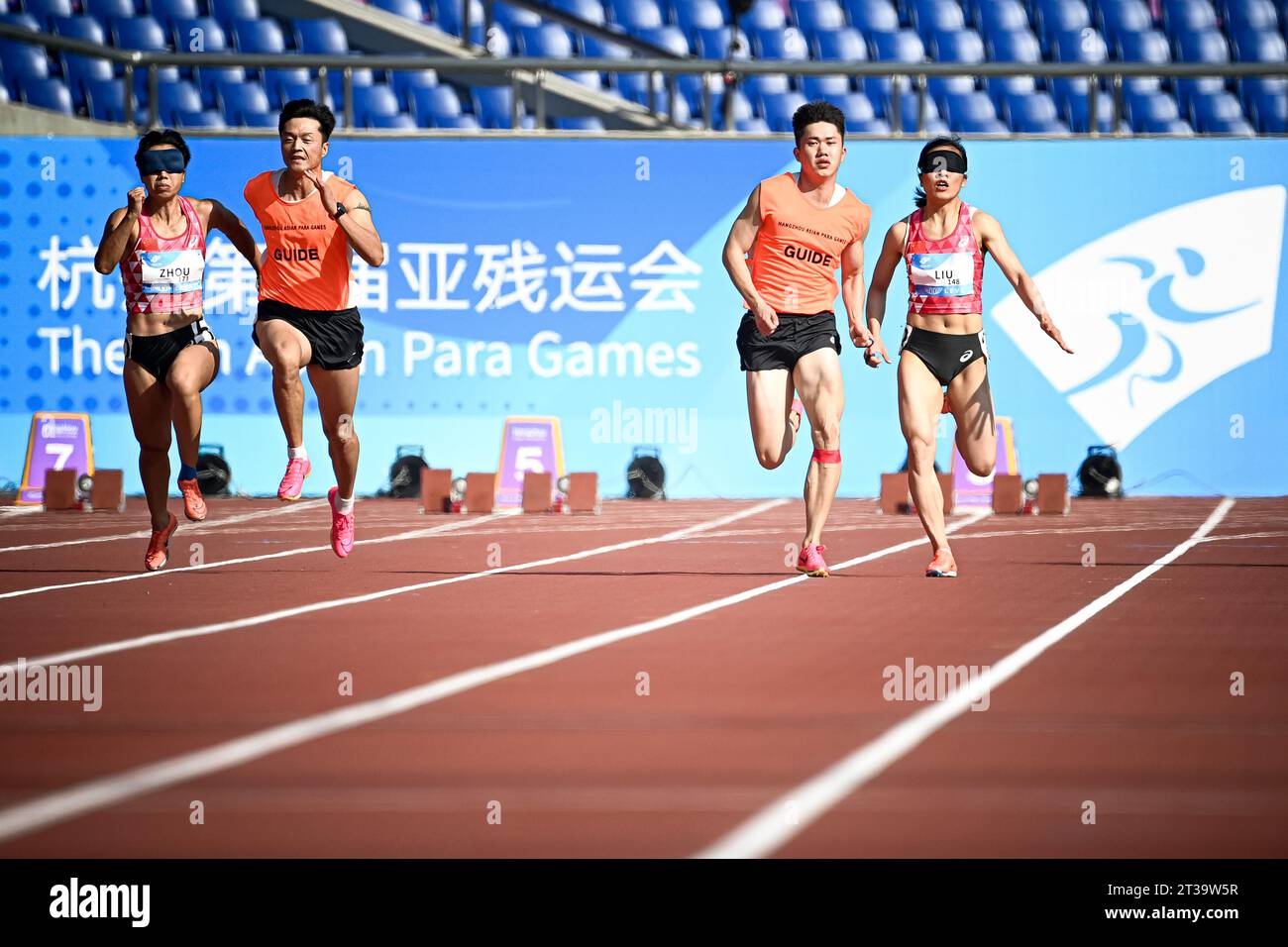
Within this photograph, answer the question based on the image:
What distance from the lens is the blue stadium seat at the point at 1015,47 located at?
29156 mm

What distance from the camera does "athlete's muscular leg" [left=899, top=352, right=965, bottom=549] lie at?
10984 mm

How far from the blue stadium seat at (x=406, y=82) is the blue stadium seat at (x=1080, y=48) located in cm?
963

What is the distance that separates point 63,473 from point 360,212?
32.3 ft

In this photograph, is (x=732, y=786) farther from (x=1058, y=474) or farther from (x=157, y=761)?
(x=1058, y=474)

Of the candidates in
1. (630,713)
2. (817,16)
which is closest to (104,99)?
(817,16)

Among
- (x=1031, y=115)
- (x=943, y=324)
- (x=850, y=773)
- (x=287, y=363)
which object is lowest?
(x=850, y=773)

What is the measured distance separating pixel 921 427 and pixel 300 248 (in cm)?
376

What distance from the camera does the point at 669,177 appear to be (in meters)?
21.2

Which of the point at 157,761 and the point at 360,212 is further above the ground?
the point at 360,212

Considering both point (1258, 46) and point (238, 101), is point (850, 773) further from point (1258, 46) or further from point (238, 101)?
point (1258, 46)

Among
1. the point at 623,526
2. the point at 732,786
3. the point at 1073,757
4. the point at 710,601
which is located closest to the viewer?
the point at 732,786

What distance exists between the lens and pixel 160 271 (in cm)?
1119

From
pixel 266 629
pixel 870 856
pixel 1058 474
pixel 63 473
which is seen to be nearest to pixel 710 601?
pixel 266 629
